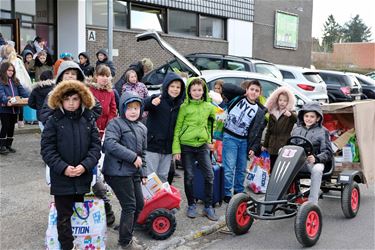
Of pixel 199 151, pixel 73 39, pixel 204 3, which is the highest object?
pixel 204 3

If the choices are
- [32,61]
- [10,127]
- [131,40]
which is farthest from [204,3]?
[10,127]

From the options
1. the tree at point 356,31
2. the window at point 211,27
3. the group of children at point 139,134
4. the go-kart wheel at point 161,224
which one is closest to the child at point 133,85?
the group of children at point 139,134

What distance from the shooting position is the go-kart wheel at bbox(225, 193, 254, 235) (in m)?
5.25

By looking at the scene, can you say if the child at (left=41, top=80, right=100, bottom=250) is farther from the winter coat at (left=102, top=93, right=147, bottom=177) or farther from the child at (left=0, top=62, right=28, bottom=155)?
the child at (left=0, top=62, right=28, bottom=155)

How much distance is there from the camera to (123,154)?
15.0 ft

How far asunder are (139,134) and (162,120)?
92 cm

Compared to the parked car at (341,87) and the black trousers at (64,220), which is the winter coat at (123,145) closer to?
the black trousers at (64,220)

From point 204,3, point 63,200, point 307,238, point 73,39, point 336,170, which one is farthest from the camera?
point 204,3

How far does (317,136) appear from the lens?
20.2 ft

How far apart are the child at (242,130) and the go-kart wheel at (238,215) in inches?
46.0

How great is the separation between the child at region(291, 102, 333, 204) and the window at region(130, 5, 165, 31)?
40.7 ft

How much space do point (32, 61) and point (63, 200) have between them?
7.50 metres

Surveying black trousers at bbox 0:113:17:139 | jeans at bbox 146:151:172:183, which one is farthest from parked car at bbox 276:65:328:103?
jeans at bbox 146:151:172:183

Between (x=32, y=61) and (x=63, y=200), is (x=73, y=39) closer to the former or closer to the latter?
(x=32, y=61)
